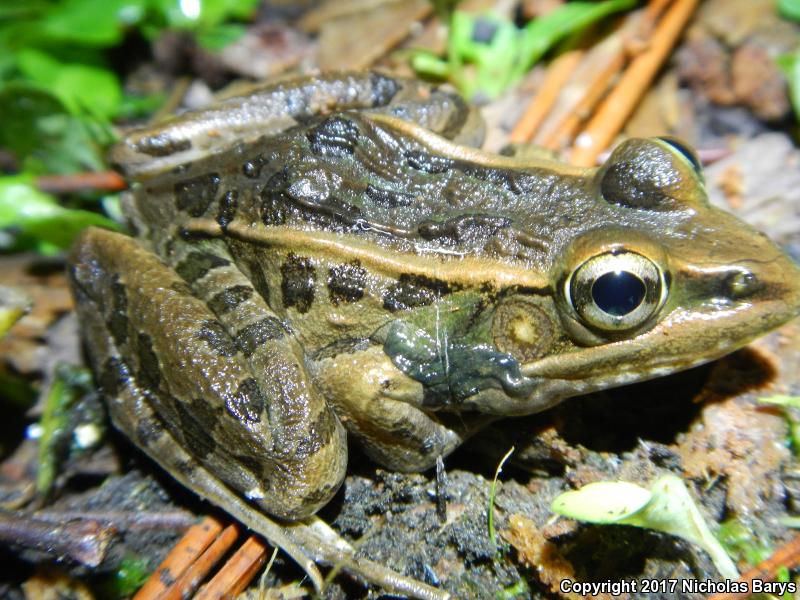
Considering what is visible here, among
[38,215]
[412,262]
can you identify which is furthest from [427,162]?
[38,215]

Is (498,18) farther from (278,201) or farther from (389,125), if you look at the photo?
(278,201)

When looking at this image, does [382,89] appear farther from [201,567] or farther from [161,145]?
[201,567]

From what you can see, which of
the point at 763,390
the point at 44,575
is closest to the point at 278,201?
the point at 44,575

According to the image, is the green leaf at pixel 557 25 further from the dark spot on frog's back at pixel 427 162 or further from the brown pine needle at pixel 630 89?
the dark spot on frog's back at pixel 427 162

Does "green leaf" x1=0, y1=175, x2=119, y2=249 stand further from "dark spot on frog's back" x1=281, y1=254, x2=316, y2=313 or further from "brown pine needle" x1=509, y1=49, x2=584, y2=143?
"brown pine needle" x1=509, y1=49, x2=584, y2=143

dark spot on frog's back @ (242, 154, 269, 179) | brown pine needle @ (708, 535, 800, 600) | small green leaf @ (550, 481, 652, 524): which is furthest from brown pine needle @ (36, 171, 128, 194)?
brown pine needle @ (708, 535, 800, 600)

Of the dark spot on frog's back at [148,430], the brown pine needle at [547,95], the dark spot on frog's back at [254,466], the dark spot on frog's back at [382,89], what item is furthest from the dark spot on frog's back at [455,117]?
the dark spot on frog's back at [148,430]
